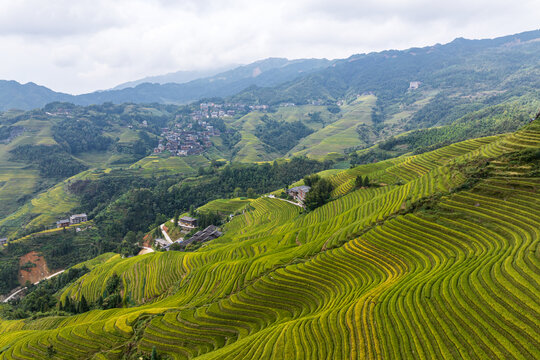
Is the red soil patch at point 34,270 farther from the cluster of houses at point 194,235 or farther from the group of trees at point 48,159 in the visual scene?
the group of trees at point 48,159

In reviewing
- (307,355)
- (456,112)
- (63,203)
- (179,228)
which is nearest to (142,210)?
(179,228)

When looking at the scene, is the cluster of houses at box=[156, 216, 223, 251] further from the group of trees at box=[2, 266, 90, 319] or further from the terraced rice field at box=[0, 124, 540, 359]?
the terraced rice field at box=[0, 124, 540, 359]

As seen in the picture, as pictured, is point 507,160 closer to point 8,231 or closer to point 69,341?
point 69,341

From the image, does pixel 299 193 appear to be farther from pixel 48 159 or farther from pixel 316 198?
pixel 48 159

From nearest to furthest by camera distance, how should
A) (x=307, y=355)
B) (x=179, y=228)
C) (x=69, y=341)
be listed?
(x=307, y=355) < (x=69, y=341) < (x=179, y=228)

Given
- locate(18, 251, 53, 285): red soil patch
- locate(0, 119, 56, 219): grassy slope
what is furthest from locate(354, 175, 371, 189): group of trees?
locate(0, 119, 56, 219): grassy slope

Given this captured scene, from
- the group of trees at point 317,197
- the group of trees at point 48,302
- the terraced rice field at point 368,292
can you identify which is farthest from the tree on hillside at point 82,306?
the group of trees at point 317,197
